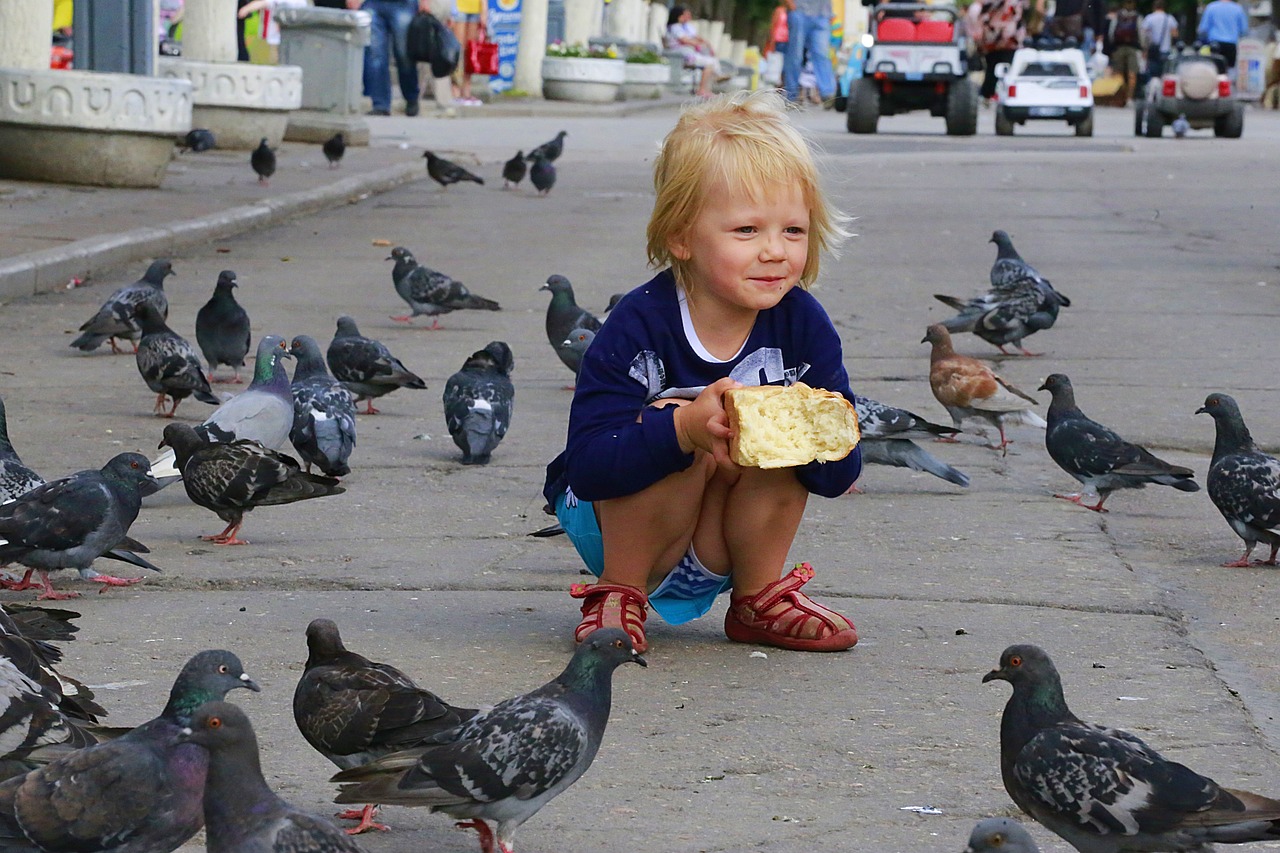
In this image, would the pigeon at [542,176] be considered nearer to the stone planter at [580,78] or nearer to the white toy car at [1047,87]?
the white toy car at [1047,87]

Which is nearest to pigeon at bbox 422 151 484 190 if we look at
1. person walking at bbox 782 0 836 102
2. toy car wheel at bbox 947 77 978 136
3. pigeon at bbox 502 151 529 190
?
pigeon at bbox 502 151 529 190

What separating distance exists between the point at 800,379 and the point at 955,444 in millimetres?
3425

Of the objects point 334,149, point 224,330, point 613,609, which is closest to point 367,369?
point 224,330

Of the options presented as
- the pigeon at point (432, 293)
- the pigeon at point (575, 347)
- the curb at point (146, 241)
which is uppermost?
the pigeon at point (575, 347)

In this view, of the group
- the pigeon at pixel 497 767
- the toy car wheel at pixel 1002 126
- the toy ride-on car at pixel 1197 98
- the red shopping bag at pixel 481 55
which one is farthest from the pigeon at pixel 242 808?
the red shopping bag at pixel 481 55

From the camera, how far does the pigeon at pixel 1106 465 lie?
21.3 ft

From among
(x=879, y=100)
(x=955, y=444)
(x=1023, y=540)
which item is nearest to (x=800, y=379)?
(x=1023, y=540)

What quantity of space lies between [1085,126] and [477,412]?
24379 millimetres

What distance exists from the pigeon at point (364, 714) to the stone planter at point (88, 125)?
12070 millimetres

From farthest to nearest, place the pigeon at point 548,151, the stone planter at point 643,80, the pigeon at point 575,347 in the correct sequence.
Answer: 1. the stone planter at point 643,80
2. the pigeon at point 548,151
3. the pigeon at point 575,347

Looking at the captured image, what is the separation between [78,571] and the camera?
548 cm

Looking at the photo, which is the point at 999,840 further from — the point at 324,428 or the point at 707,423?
the point at 324,428

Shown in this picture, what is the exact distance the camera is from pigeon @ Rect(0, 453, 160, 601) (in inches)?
201

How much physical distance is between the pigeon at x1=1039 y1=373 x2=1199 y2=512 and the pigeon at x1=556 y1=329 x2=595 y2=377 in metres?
2.49
